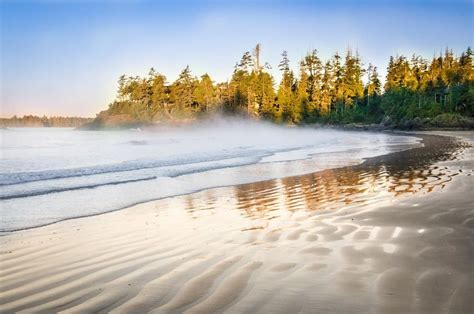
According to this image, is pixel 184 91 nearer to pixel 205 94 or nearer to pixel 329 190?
pixel 205 94

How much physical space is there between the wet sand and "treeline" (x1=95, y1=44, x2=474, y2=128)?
2722 inches

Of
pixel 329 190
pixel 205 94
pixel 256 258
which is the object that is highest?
pixel 205 94

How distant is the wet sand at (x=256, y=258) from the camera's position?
3607 mm

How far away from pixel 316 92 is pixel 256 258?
296ft

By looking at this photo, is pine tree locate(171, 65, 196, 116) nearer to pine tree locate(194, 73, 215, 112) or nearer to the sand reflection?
pine tree locate(194, 73, 215, 112)

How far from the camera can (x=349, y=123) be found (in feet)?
271

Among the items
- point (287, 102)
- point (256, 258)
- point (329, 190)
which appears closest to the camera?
point (256, 258)

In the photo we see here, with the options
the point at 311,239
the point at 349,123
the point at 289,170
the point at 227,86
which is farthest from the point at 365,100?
the point at 311,239

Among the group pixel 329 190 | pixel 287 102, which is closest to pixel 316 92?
pixel 287 102

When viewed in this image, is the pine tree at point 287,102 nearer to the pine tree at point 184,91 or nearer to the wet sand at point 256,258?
the pine tree at point 184,91

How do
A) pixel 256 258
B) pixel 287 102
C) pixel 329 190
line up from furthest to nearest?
pixel 287 102 < pixel 329 190 < pixel 256 258

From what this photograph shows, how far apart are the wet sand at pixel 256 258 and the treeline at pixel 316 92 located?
2722 inches

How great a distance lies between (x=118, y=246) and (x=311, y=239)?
8.87 feet

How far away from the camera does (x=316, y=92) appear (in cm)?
9206
